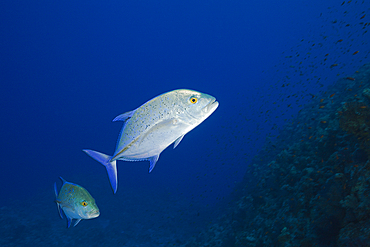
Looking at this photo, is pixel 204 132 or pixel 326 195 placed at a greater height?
pixel 204 132

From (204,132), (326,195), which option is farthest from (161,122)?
(204,132)

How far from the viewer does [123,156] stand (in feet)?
3.51

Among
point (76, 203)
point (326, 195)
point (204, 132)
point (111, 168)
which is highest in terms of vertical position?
point (204, 132)

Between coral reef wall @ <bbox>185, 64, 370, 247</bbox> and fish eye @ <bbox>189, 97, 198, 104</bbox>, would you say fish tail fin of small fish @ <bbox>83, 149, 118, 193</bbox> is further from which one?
coral reef wall @ <bbox>185, 64, 370, 247</bbox>

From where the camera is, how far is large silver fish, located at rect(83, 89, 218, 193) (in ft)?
3.01

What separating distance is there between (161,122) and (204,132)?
76.2 m

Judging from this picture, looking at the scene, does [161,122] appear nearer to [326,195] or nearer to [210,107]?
[210,107]

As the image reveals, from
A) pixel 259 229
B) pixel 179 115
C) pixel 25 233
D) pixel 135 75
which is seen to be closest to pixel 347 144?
pixel 259 229

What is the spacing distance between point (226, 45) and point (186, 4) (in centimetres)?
3849

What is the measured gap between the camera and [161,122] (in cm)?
94

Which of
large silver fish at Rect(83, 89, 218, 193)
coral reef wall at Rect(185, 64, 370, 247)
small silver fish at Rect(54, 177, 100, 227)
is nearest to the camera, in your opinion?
large silver fish at Rect(83, 89, 218, 193)

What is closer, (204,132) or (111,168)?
(111,168)

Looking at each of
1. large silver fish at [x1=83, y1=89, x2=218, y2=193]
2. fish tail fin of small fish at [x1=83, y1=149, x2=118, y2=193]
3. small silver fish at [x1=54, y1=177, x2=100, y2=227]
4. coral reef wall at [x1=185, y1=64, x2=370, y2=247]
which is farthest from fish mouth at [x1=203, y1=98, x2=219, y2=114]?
coral reef wall at [x1=185, y1=64, x2=370, y2=247]

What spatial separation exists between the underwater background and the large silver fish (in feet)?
12.3
